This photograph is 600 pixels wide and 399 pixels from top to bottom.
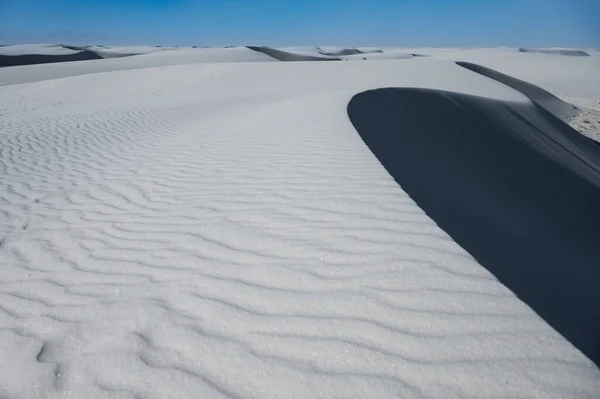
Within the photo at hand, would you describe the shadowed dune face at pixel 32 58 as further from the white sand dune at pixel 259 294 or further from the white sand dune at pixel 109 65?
the white sand dune at pixel 259 294

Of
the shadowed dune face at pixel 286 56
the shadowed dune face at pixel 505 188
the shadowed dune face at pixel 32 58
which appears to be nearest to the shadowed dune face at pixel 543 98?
the shadowed dune face at pixel 505 188

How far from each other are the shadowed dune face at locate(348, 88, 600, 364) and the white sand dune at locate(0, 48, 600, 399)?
886 mm

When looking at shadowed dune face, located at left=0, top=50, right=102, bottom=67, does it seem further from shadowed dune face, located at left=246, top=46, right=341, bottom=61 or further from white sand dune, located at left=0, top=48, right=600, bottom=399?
white sand dune, located at left=0, top=48, right=600, bottom=399

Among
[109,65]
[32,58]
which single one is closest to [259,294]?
[109,65]

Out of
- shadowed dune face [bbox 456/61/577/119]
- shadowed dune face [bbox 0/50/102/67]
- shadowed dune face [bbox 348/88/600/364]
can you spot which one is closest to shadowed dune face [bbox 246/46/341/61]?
shadowed dune face [bbox 0/50/102/67]

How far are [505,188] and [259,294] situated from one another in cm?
527

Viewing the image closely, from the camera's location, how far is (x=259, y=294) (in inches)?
96.6

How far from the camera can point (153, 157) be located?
21.7 feet

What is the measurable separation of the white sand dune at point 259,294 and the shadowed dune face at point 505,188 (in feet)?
2.91

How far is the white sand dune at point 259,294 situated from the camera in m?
1.83

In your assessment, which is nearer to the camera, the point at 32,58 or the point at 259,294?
the point at 259,294

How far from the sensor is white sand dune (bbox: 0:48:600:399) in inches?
71.9

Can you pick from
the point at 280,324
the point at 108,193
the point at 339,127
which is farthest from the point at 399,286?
the point at 339,127

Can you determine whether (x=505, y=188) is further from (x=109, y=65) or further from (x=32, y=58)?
(x=32, y=58)
